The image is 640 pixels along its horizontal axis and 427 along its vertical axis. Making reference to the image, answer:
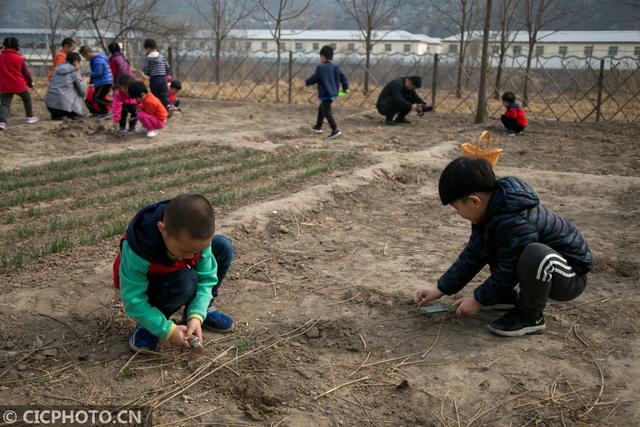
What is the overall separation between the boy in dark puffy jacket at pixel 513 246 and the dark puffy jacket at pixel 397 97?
9.77m

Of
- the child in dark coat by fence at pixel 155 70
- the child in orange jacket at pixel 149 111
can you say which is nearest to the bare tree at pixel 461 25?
the child in dark coat by fence at pixel 155 70

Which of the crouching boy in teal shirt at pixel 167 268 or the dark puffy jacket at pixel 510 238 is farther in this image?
the dark puffy jacket at pixel 510 238

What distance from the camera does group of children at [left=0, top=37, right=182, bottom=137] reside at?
405 inches

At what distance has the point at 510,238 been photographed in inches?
118

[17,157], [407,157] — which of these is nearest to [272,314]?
[407,157]

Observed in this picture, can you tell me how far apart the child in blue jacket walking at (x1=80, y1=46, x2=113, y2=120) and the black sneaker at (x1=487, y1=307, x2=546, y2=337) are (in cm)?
1041

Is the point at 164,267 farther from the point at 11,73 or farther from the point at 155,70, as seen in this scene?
the point at 11,73

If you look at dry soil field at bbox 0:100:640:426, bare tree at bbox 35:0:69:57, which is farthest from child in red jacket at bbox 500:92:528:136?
bare tree at bbox 35:0:69:57

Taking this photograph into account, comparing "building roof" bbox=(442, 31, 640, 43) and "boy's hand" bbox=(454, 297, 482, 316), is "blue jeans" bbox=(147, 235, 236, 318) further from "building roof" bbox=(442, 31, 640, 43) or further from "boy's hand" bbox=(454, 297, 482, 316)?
"building roof" bbox=(442, 31, 640, 43)

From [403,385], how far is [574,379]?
793 millimetres

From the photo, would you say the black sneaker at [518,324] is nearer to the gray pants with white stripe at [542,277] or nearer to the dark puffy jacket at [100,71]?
the gray pants with white stripe at [542,277]

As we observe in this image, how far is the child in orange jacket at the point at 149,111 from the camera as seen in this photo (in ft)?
33.0

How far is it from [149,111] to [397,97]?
5.11 m

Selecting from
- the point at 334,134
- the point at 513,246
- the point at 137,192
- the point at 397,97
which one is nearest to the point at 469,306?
the point at 513,246
